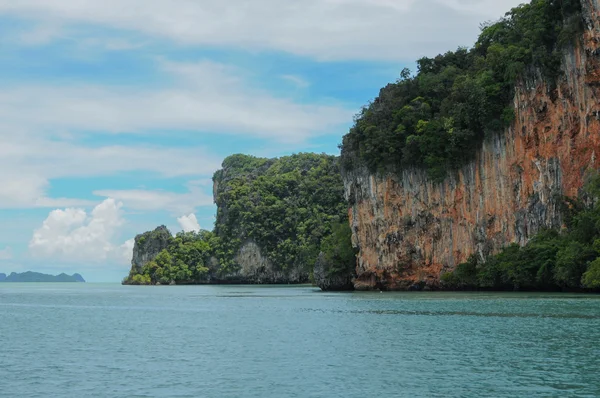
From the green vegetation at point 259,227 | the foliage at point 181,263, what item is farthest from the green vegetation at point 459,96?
the foliage at point 181,263

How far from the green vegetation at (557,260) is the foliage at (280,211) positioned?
68.3 metres

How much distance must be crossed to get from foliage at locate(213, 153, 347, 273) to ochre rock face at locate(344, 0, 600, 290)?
5133 centimetres

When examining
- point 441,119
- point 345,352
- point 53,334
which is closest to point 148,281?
point 441,119

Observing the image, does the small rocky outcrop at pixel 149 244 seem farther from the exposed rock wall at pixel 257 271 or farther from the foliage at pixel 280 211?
the exposed rock wall at pixel 257 271

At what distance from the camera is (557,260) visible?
1928 inches

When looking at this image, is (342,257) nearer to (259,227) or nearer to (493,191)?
(493,191)

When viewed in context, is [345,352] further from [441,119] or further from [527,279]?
Result: [441,119]

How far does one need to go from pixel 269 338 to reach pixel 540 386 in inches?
550

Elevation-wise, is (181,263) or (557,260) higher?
(181,263)

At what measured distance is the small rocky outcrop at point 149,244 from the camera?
155m

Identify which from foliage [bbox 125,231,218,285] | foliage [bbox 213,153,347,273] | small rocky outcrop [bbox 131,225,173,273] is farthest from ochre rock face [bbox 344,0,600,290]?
small rocky outcrop [bbox 131,225,173,273]

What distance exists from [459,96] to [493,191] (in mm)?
9328

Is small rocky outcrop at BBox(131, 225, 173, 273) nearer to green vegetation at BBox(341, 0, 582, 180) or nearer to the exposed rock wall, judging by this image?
the exposed rock wall

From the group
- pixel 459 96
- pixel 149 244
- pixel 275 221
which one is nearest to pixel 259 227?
pixel 275 221
